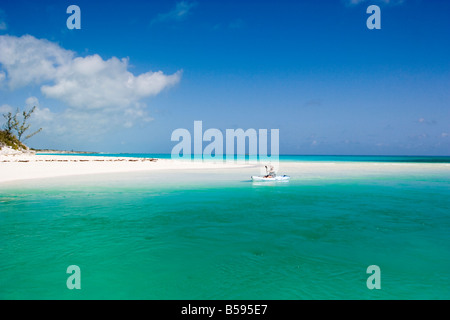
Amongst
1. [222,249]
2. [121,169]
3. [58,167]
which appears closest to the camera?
[222,249]

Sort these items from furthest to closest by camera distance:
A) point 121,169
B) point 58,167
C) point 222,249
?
point 121,169 < point 58,167 < point 222,249

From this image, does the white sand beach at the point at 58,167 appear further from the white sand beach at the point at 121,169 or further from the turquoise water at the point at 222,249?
the turquoise water at the point at 222,249

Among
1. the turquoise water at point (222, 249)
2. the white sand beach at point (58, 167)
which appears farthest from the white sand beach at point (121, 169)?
the turquoise water at point (222, 249)

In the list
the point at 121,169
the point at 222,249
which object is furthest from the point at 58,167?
the point at 222,249

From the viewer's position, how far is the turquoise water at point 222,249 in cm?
652

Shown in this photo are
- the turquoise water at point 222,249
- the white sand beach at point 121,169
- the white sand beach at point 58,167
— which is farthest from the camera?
the white sand beach at point 121,169

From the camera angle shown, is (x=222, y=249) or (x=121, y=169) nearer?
(x=222, y=249)

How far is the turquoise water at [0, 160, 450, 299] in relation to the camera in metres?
6.52

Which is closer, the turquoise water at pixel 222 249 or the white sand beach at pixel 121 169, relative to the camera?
the turquoise water at pixel 222 249

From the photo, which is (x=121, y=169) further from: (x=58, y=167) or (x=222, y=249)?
(x=222, y=249)

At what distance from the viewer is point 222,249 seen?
8977 mm

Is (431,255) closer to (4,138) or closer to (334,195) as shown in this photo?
(334,195)

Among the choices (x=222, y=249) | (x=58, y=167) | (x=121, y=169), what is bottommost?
(x=222, y=249)
